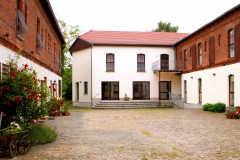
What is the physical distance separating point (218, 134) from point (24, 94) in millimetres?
7127

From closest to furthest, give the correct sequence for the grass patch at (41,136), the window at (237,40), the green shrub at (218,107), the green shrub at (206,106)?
the grass patch at (41,136)
the window at (237,40)
the green shrub at (218,107)
the green shrub at (206,106)

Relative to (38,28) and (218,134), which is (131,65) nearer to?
(38,28)

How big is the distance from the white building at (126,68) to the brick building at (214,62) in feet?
7.95

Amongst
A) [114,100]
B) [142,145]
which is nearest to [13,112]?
[142,145]

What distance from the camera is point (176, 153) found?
8.26 m

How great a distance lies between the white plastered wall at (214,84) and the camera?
2016 cm

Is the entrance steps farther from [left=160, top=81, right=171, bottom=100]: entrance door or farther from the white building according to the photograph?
[left=160, top=81, right=171, bottom=100]: entrance door

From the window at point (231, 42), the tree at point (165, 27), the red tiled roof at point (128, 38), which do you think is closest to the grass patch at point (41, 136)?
the window at point (231, 42)

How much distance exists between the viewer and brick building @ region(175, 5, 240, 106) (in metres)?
20.4

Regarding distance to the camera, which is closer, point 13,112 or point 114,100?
point 13,112

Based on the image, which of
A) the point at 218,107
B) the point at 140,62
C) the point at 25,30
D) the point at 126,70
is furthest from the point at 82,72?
the point at 25,30

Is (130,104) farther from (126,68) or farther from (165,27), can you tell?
(165,27)

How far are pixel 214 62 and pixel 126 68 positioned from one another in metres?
10.5

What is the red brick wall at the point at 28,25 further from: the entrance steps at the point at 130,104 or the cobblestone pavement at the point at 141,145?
the entrance steps at the point at 130,104
